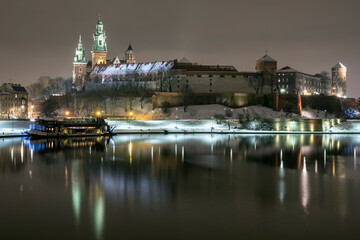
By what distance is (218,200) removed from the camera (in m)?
11.2

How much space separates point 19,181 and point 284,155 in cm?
1325

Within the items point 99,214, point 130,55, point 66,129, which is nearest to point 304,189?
point 99,214

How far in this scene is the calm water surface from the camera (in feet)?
28.8

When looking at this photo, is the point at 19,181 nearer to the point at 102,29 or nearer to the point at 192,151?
the point at 192,151

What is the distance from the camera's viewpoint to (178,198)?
37.2 feet

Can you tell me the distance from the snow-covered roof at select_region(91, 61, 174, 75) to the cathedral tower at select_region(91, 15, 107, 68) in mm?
10754

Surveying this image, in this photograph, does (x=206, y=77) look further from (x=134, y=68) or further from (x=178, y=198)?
(x=178, y=198)

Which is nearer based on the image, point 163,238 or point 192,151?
point 163,238

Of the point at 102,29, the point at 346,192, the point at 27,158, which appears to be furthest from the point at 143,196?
the point at 102,29

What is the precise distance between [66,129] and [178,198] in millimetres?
26386

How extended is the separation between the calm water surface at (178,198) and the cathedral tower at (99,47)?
63.8 metres

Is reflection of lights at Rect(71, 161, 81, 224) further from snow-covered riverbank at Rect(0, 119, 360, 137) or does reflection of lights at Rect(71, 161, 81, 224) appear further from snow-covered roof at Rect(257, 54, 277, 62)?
snow-covered roof at Rect(257, 54, 277, 62)

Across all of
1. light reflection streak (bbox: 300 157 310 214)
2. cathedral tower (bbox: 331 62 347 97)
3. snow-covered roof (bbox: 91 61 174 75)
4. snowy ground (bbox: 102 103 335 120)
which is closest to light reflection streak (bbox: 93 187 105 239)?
light reflection streak (bbox: 300 157 310 214)

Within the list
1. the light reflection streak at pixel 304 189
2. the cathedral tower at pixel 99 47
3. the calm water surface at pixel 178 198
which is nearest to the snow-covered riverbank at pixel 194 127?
the calm water surface at pixel 178 198
